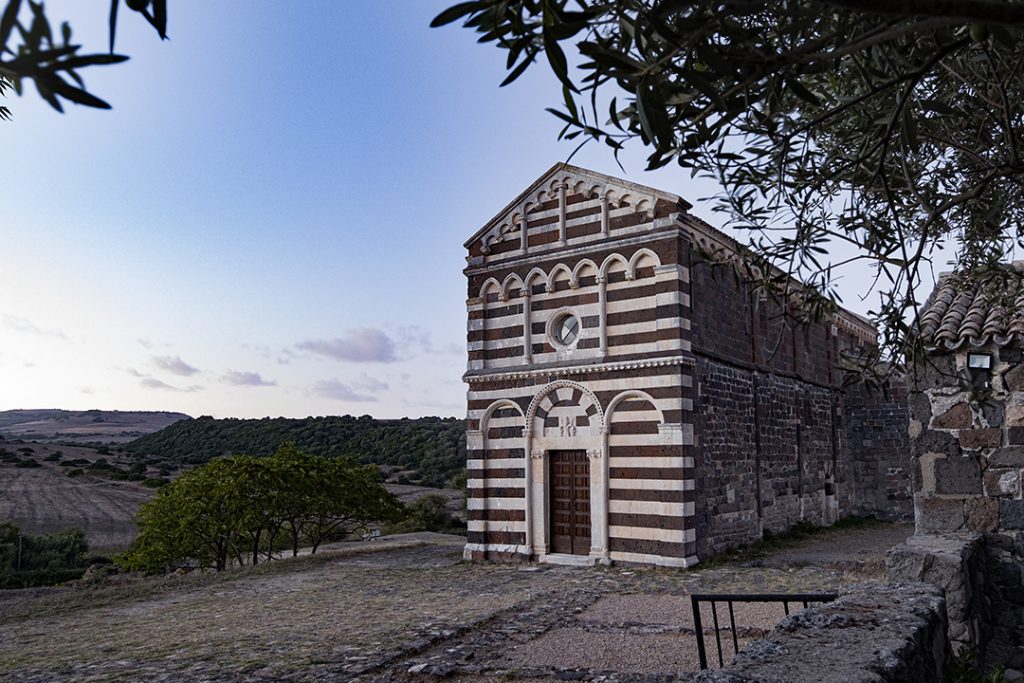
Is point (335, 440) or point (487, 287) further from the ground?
point (487, 287)

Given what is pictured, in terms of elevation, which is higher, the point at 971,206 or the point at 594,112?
the point at 971,206

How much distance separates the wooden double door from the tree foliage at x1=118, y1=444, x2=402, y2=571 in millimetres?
4781

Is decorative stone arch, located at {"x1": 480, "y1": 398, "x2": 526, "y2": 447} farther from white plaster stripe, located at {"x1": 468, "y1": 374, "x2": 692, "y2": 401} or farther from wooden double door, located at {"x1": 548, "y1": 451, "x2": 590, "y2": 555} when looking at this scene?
wooden double door, located at {"x1": 548, "y1": 451, "x2": 590, "y2": 555}

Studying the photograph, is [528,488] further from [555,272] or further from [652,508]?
[555,272]

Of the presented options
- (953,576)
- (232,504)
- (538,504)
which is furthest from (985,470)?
(232,504)

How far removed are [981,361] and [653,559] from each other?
7121 mm

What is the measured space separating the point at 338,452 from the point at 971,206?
176 feet

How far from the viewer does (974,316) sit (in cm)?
694

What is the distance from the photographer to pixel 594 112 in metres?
2.69

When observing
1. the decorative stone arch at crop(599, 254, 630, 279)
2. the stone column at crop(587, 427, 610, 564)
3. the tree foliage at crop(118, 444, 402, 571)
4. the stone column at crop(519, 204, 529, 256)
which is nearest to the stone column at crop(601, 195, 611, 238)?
the decorative stone arch at crop(599, 254, 630, 279)

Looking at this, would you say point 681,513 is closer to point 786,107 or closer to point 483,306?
point 483,306

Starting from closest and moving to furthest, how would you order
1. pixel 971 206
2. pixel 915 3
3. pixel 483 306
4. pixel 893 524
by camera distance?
pixel 915 3 < pixel 971 206 < pixel 483 306 < pixel 893 524

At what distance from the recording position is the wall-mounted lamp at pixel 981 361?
678cm

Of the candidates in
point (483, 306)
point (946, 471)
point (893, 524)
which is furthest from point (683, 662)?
point (893, 524)
